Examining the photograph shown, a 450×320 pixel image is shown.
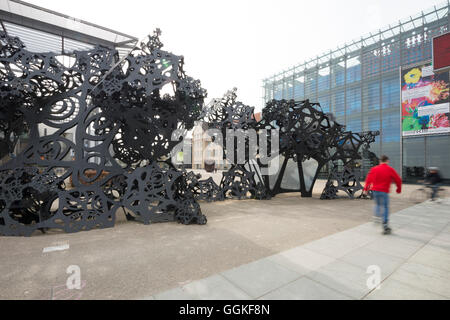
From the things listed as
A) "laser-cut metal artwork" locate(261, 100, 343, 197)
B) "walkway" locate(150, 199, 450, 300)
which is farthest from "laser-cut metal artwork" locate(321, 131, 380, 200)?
"walkway" locate(150, 199, 450, 300)

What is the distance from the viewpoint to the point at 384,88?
2188 centimetres

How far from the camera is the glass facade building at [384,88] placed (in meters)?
19.3

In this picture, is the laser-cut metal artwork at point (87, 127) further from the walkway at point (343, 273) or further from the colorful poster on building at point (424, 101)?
the colorful poster on building at point (424, 101)

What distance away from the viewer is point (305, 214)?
7.58 meters

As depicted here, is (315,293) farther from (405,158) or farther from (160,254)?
(405,158)

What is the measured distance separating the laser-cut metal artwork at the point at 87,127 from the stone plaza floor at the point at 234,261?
27.2 inches

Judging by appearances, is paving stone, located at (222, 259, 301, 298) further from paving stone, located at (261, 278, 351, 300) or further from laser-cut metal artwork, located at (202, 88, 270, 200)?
laser-cut metal artwork, located at (202, 88, 270, 200)

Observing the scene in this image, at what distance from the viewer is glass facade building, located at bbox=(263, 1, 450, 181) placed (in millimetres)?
19297

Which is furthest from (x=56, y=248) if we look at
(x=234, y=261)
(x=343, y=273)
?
(x=343, y=273)

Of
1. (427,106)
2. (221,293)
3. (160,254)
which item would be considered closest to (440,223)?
(221,293)

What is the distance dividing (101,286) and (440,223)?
845cm

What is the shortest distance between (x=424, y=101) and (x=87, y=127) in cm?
2482

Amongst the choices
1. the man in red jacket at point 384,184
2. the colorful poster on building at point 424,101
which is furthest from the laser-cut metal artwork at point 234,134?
the colorful poster on building at point 424,101

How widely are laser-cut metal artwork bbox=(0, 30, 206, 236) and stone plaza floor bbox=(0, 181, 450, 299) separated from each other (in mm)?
690
